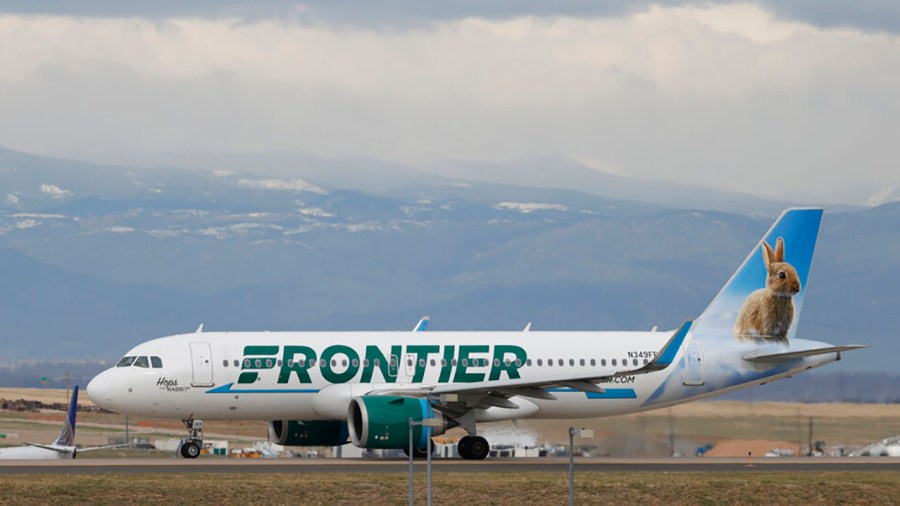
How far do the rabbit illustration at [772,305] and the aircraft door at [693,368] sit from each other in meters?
1.81

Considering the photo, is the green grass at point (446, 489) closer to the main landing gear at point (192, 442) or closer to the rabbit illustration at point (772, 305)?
the main landing gear at point (192, 442)

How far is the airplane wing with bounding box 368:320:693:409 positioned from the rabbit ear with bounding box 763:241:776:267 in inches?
285

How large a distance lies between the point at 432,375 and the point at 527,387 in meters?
4.07

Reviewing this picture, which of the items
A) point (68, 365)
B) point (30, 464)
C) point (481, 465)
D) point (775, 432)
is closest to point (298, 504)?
point (481, 465)

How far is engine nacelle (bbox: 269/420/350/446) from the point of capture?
5166 centimetres

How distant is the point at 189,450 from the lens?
1946 inches

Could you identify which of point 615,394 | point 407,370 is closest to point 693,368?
point 615,394

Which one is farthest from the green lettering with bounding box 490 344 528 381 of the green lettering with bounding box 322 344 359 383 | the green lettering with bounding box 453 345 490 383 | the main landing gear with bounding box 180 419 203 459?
the main landing gear with bounding box 180 419 203 459

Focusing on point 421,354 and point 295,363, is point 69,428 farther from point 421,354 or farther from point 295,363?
point 421,354

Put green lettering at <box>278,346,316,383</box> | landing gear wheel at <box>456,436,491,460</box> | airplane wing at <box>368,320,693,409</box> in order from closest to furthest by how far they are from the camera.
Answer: airplane wing at <box>368,320,693,409</box>, landing gear wheel at <box>456,436,491,460</box>, green lettering at <box>278,346,316,383</box>

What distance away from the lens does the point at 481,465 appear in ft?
150

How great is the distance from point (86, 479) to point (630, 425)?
771 inches

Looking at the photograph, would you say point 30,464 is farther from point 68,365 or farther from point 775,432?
point 68,365

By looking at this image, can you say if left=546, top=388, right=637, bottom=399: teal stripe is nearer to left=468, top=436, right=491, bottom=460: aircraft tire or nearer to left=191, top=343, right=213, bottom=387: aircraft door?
left=468, top=436, right=491, bottom=460: aircraft tire
